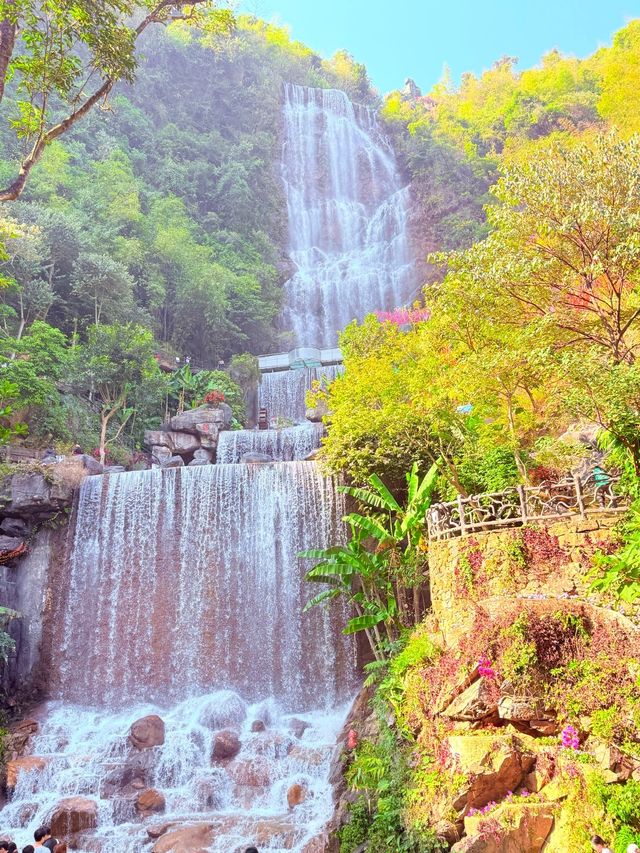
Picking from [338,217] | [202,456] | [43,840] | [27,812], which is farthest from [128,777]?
[338,217]

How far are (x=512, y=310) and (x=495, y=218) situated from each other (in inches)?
72.8

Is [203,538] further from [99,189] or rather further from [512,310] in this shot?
[99,189]

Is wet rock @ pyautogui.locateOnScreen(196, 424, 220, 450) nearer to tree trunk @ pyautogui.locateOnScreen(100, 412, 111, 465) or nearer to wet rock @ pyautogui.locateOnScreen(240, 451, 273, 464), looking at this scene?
wet rock @ pyautogui.locateOnScreen(240, 451, 273, 464)

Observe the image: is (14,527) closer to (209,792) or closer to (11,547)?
(11,547)

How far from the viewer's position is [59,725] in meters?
14.5

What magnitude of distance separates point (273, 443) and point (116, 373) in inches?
269

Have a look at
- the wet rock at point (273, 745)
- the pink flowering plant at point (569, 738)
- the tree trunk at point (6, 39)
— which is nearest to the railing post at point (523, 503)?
the pink flowering plant at point (569, 738)

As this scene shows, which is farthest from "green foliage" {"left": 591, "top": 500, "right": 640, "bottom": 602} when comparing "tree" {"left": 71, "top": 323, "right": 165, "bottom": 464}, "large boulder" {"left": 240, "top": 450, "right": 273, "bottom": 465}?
"tree" {"left": 71, "top": 323, "right": 165, "bottom": 464}

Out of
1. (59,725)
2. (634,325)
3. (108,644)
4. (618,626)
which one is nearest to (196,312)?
(108,644)

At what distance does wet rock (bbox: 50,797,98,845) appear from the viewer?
11062mm

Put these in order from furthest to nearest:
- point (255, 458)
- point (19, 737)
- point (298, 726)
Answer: point (255, 458)
point (19, 737)
point (298, 726)

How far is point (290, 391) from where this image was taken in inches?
1105

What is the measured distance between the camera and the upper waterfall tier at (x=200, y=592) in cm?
1502

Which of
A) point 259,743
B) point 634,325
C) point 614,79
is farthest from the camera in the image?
point 614,79
